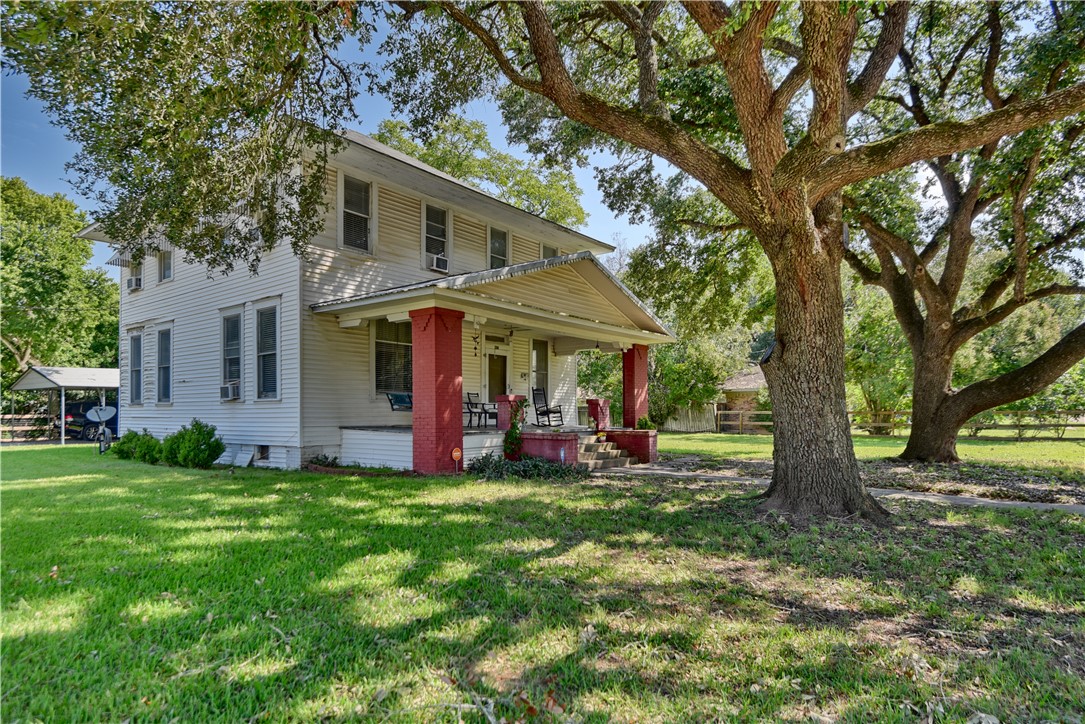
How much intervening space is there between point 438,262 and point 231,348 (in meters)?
5.06

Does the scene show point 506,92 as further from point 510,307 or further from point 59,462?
point 59,462

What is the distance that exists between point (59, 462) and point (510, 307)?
1118cm

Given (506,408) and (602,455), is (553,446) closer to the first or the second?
Result: (506,408)

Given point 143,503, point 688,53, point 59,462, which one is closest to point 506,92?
point 688,53

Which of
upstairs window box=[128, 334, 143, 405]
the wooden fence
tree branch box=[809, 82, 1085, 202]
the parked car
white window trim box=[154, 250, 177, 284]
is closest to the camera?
tree branch box=[809, 82, 1085, 202]

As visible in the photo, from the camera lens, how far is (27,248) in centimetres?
2453

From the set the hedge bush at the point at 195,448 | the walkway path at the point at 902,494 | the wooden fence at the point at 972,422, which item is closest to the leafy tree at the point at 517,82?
the walkway path at the point at 902,494

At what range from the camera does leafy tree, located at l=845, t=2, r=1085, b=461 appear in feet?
33.0

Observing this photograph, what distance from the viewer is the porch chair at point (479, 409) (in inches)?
502

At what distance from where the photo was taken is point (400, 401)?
12.2 meters

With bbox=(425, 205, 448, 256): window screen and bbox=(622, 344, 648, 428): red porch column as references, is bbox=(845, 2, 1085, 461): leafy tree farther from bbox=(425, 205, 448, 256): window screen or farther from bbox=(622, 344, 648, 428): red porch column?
bbox=(425, 205, 448, 256): window screen

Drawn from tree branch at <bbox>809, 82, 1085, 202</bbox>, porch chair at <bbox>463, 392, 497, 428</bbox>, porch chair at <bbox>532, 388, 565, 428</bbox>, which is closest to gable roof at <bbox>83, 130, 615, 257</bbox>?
porch chair at <bbox>532, 388, 565, 428</bbox>

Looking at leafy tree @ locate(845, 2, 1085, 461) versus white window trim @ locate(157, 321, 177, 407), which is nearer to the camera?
leafy tree @ locate(845, 2, 1085, 461)

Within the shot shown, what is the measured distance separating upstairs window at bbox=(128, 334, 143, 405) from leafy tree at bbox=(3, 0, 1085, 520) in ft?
28.4
